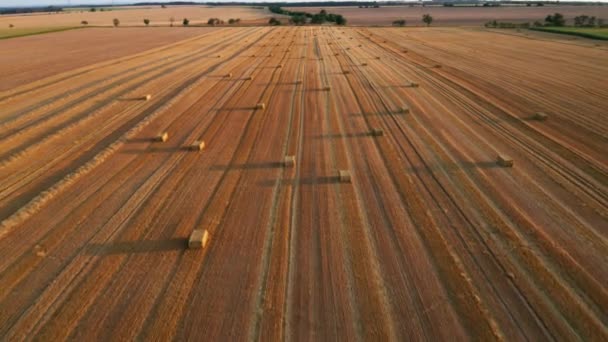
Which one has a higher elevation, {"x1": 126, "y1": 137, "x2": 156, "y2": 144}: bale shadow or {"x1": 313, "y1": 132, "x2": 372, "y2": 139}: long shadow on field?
{"x1": 126, "y1": 137, "x2": 156, "y2": 144}: bale shadow

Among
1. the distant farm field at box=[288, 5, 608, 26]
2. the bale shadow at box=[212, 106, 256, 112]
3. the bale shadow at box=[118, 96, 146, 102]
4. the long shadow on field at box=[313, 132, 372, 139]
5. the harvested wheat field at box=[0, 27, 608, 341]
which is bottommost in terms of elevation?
the harvested wheat field at box=[0, 27, 608, 341]

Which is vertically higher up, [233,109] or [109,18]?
[109,18]

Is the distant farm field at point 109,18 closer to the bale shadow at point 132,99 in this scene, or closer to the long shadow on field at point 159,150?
the bale shadow at point 132,99

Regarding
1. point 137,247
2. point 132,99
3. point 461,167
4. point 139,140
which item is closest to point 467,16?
point 132,99

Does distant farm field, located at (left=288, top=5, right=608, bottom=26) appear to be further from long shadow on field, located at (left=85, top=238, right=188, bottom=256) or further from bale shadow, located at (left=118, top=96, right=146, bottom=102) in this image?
long shadow on field, located at (left=85, top=238, right=188, bottom=256)

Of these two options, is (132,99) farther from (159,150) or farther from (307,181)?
(307,181)

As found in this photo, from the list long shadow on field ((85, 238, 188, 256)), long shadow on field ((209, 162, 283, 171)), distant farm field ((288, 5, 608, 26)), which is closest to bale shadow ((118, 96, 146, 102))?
long shadow on field ((209, 162, 283, 171))

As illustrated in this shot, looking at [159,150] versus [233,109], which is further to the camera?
[233,109]
